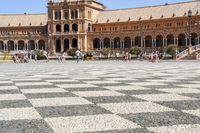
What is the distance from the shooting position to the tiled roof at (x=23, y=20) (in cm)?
13625

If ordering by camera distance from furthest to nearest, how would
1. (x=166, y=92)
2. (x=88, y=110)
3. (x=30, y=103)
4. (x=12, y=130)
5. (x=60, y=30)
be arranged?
(x=60, y=30)
(x=166, y=92)
(x=30, y=103)
(x=88, y=110)
(x=12, y=130)

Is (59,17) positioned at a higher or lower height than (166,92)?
higher

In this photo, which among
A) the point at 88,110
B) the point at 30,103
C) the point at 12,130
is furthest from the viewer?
the point at 30,103

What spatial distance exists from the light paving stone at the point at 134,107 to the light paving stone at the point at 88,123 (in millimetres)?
532

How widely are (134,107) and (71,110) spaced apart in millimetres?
1080

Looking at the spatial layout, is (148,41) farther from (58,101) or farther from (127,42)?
(58,101)

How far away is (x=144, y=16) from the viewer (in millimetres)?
118875

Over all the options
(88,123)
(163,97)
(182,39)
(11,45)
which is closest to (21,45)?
(11,45)

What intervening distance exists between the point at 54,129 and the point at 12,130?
54 cm

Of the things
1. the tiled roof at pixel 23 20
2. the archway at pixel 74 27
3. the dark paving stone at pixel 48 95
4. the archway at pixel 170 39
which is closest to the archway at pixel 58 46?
the archway at pixel 74 27

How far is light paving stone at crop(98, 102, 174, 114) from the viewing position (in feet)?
23.4

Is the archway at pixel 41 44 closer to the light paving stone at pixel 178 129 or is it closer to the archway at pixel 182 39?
the archway at pixel 182 39

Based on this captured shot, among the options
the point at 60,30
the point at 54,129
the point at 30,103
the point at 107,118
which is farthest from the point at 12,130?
the point at 60,30

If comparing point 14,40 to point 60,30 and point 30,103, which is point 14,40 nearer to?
point 60,30
